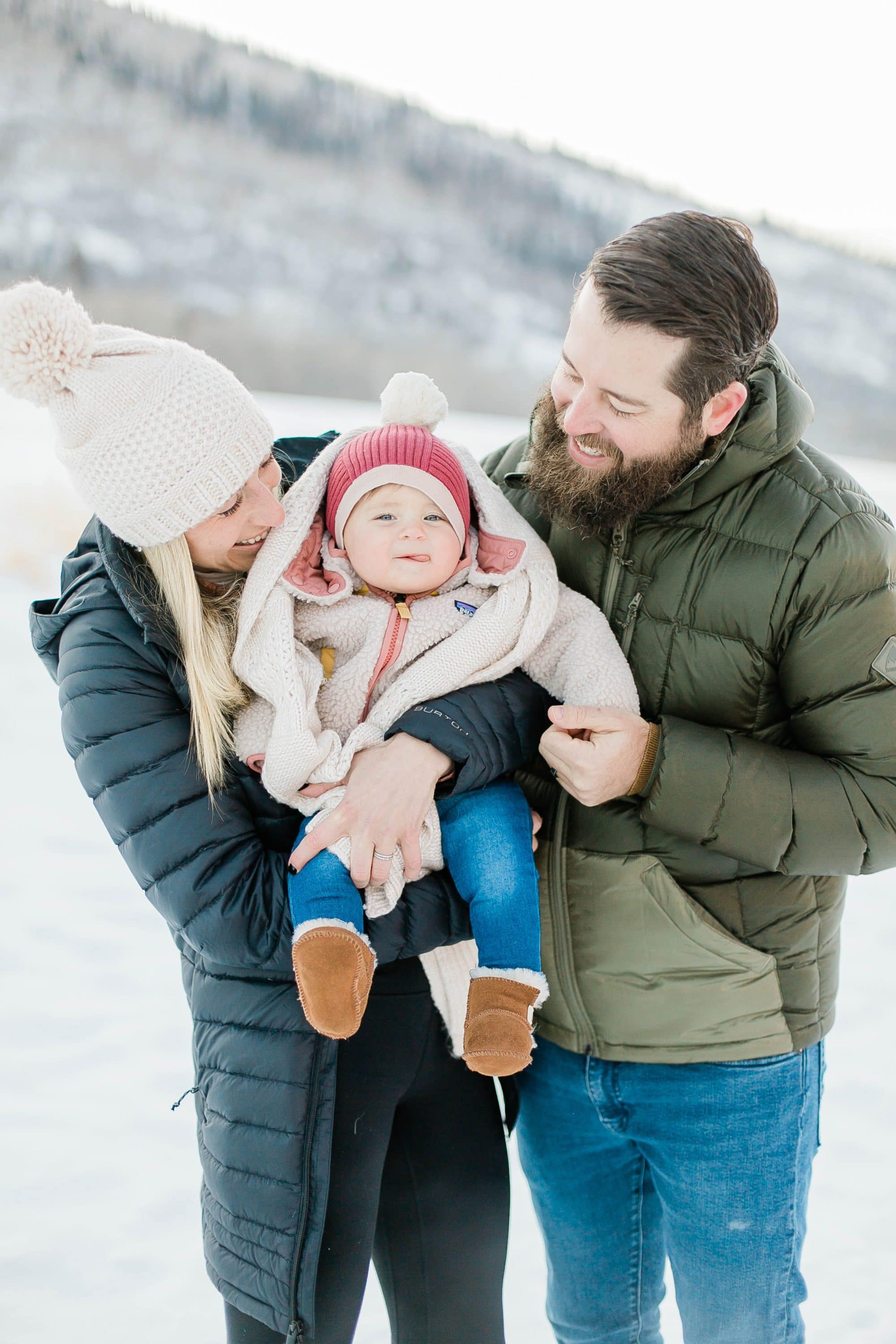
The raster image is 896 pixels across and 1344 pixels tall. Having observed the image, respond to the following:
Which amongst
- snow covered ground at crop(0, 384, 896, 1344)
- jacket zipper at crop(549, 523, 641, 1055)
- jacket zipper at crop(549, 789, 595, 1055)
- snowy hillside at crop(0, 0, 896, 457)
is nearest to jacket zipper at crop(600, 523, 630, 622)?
jacket zipper at crop(549, 523, 641, 1055)

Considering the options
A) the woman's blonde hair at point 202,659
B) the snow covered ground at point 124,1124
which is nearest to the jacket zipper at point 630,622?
the woman's blonde hair at point 202,659

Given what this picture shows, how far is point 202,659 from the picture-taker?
4.43 feet

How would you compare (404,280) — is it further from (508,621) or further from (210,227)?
(508,621)

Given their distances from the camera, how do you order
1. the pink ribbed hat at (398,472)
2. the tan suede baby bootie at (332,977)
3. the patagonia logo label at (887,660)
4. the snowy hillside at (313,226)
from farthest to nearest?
the snowy hillside at (313,226) < the pink ribbed hat at (398,472) < the patagonia logo label at (887,660) < the tan suede baby bootie at (332,977)

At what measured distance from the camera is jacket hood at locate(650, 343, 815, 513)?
1349mm

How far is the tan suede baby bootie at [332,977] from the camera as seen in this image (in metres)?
1.19

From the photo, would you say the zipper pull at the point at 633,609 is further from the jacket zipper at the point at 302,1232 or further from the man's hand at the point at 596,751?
the jacket zipper at the point at 302,1232

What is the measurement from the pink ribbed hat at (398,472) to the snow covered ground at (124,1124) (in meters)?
1.65

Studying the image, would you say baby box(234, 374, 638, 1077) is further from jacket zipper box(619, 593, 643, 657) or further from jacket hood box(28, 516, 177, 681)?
jacket hood box(28, 516, 177, 681)

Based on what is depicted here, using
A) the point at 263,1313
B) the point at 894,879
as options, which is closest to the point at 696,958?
the point at 263,1313

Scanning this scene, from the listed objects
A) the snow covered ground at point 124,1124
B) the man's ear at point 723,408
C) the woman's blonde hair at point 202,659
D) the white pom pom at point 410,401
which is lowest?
the snow covered ground at point 124,1124

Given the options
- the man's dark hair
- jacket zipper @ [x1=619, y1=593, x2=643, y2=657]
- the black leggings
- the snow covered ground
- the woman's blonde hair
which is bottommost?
the snow covered ground

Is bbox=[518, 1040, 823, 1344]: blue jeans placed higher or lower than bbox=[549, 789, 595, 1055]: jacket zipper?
lower

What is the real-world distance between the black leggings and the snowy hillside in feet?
33.3
